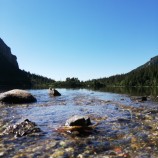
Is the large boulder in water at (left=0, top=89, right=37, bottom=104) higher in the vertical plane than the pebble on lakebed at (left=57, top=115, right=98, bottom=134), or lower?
higher

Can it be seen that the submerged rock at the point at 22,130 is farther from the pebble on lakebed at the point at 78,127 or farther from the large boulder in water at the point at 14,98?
the large boulder in water at the point at 14,98

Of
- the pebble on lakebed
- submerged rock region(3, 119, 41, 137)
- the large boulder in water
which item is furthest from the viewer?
the large boulder in water

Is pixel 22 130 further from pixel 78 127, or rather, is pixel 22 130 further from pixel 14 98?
pixel 14 98

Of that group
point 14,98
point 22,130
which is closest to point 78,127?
point 22,130

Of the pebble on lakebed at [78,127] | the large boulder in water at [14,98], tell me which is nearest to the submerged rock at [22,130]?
the pebble on lakebed at [78,127]

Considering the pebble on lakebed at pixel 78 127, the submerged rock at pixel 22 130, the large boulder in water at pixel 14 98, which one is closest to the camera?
the submerged rock at pixel 22 130

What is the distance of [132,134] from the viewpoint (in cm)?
1700

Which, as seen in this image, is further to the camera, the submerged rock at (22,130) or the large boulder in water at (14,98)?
the large boulder in water at (14,98)

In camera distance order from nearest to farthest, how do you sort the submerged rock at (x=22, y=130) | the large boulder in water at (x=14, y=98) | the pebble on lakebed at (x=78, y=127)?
1. the submerged rock at (x=22, y=130)
2. the pebble on lakebed at (x=78, y=127)
3. the large boulder in water at (x=14, y=98)

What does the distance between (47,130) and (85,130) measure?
2.64 metres

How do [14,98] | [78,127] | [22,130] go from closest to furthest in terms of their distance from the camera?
[22,130], [78,127], [14,98]

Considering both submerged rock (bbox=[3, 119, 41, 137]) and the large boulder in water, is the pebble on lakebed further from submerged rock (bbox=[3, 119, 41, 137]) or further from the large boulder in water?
the large boulder in water

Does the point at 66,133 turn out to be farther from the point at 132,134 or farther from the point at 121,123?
the point at 121,123

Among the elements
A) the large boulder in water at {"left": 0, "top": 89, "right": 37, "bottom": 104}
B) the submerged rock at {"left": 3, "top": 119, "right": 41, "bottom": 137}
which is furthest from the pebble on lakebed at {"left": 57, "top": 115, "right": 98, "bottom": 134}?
the large boulder in water at {"left": 0, "top": 89, "right": 37, "bottom": 104}
